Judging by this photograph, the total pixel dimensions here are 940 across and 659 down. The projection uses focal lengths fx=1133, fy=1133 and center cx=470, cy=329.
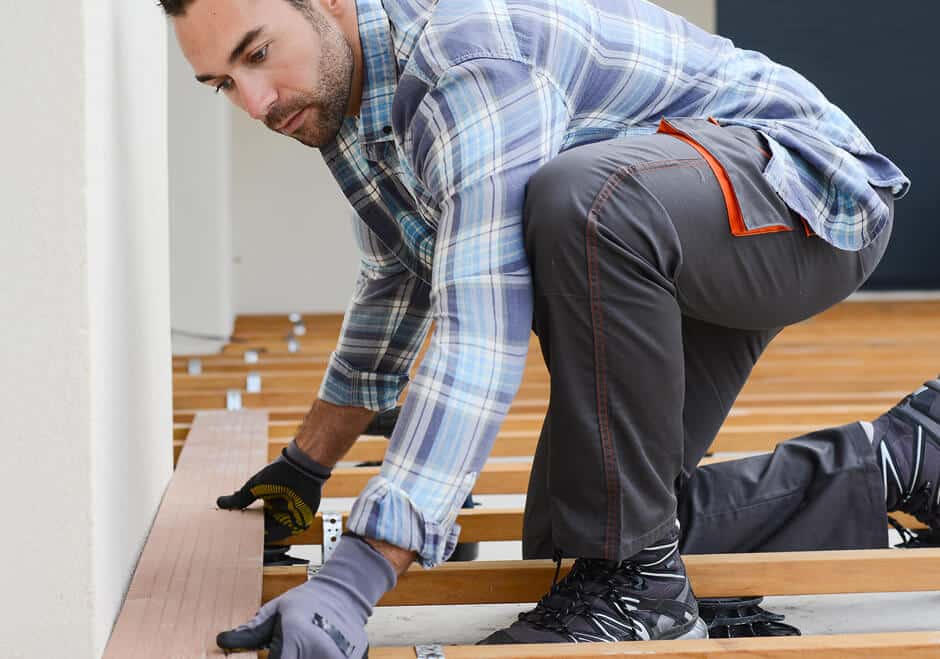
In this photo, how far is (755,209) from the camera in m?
1.30

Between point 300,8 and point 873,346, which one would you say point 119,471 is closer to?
point 300,8

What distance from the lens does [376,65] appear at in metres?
1.29

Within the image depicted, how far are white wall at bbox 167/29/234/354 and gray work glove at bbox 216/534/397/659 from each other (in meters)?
3.86

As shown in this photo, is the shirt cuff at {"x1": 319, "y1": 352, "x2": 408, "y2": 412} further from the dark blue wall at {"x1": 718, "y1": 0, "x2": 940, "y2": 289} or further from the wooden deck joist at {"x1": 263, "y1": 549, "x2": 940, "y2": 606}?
the dark blue wall at {"x1": 718, "y1": 0, "x2": 940, "y2": 289}

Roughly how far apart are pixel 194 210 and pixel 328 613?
4.12 metres

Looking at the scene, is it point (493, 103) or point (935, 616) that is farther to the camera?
point (935, 616)

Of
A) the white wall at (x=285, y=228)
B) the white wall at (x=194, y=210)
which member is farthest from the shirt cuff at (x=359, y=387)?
the white wall at (x=285, y=228)

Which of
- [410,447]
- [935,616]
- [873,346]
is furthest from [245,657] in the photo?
[873,346]

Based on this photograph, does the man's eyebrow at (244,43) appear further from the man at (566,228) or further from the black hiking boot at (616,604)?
the black hiking boot at (616,604)

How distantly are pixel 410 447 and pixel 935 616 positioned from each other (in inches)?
38.0

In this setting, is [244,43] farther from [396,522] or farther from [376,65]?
[396,522]

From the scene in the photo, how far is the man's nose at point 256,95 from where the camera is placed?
1.21m

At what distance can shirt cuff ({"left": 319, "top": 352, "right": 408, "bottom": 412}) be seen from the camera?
5.29 ft

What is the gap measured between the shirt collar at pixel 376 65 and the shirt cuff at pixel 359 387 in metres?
0.42
